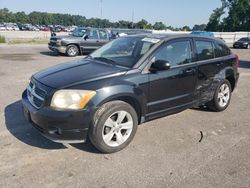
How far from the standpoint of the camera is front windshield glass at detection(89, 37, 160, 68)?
14.7 ft

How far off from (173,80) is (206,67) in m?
1.03

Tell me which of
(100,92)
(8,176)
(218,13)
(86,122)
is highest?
(218,13)

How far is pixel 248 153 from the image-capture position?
4.14m

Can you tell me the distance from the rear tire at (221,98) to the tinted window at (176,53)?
123 centimetres

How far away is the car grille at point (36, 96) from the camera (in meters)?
3.86

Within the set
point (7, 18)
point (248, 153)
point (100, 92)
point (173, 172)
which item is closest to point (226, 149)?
point (248, 153)

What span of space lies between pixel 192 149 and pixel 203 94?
5.04 feet

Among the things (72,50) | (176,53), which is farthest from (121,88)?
(72,50)

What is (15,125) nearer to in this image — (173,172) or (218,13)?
(173,172)

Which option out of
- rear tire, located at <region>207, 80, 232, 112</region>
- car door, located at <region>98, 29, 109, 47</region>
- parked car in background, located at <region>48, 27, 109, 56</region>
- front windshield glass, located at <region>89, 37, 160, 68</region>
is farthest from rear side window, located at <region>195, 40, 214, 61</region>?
car door, located at <region>98, 29, 109, 47</region>

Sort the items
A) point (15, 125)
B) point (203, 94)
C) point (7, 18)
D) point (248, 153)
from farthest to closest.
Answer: point (7, 18) < point (203, 94) < point (15, 125) < point (248, 153)

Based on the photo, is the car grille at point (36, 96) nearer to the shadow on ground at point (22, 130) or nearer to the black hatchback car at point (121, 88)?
the black hatchback car at point (121, 88)

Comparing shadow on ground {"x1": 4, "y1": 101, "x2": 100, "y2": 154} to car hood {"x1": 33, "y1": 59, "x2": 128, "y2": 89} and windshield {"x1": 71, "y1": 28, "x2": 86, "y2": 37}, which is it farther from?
windshield {"x1": 71, "y1": 28, "x2": 86, "y2": 37}

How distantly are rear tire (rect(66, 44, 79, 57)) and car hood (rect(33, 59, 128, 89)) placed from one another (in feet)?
39.1
